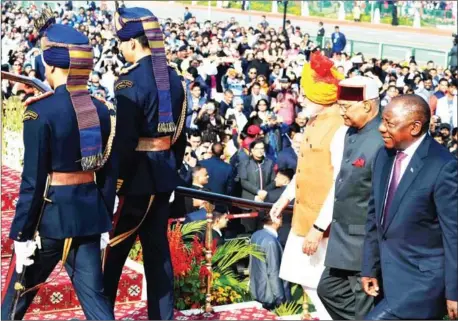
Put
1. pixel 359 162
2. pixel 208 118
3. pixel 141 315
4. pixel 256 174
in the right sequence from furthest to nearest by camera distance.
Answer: pixel 208 118 < pixel 256 174 < pixel 141 315 < pixel 359 162

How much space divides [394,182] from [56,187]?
1898 mm

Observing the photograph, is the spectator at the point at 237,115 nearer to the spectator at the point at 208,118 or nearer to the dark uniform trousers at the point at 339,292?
the spectator at the point at 208,118

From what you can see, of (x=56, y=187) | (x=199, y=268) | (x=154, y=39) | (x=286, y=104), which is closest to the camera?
(x=56, y=187)

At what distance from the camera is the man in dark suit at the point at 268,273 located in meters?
8.80

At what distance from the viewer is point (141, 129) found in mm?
7215

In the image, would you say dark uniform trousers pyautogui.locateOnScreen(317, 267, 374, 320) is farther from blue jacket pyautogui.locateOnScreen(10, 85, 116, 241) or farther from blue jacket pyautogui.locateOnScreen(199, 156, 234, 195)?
blue jacket pyautogui.locateOnScreen(199, 156, 234, 195)

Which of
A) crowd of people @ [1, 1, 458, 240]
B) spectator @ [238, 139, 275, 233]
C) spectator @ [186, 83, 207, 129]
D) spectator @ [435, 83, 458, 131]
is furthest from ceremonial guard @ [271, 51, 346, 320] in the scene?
spectator @ [435, 83, 458, 131]

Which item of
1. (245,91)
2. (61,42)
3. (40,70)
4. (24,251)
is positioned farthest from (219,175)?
(245,91)

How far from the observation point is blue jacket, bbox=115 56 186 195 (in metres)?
7.11

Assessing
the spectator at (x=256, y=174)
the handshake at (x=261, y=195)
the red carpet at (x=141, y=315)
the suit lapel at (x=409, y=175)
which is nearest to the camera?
the suit lapel at (x=409, y=175)

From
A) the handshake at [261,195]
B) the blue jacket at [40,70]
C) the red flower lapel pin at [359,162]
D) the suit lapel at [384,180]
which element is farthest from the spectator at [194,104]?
the suit lapel at [384,180]

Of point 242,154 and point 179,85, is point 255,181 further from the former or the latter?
point 179,85

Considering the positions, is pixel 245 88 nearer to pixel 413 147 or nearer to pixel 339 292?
pixel 339 292

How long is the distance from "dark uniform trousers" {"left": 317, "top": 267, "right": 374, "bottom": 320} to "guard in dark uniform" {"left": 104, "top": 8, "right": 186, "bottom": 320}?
103 cm
